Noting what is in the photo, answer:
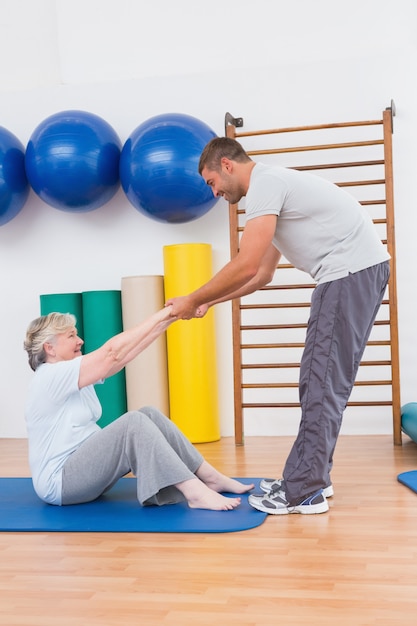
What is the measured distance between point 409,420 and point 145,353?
1.43 metres

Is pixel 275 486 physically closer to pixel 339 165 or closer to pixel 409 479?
pixel 409 479

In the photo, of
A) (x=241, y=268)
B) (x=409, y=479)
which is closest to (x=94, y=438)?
(x=241, y=268)

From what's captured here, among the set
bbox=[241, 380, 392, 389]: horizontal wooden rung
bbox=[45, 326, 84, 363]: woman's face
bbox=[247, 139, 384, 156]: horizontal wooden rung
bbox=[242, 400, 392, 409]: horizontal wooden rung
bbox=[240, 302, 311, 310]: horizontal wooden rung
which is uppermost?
bbox=[247, 139, 384, 156]: horizontal wooden rung

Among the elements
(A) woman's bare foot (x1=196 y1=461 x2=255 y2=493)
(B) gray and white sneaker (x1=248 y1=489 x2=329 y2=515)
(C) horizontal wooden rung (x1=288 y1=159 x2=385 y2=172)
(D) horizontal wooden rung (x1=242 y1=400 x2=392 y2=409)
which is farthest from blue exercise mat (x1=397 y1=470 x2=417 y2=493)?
(C) horizontal wooden rung (x1=288 y1=159 x2=385 y2=172)

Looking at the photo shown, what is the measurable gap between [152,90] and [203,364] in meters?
1.62

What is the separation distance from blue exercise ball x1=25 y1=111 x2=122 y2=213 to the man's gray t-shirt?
1556 mm

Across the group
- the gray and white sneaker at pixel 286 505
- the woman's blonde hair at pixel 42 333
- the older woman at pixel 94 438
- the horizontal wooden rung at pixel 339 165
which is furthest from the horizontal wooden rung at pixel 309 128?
the gray and white sneaker at pixel 286 505

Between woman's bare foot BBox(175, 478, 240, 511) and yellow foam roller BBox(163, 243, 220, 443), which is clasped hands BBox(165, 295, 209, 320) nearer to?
woman's bare foot BBox(175, 478, 240, 511)

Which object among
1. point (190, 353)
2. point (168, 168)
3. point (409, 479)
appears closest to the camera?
point (409, 479)

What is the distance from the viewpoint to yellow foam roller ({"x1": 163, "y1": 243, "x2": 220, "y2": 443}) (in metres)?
4.26

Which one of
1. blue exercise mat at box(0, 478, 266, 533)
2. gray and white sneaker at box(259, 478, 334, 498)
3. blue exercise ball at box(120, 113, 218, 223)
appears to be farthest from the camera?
blue exercise ball at box(120, 113, 218, 223)

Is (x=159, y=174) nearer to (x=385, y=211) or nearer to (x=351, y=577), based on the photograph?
(x=385, y=211)

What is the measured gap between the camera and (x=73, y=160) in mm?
4043

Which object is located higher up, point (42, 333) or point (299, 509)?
point (42, 333)
